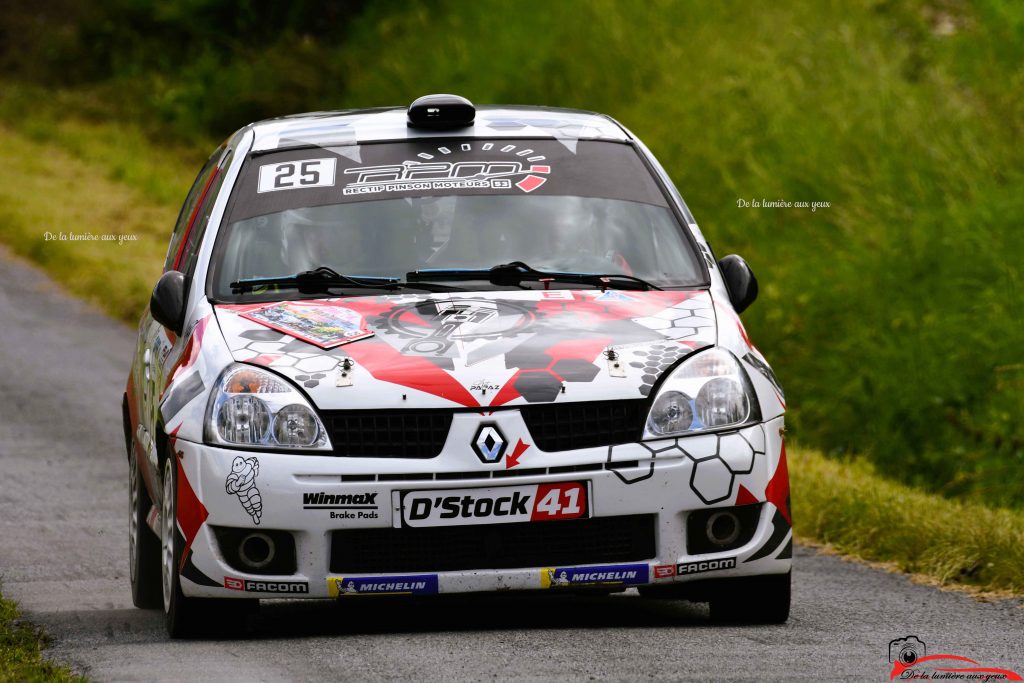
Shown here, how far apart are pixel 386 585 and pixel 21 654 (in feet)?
3.74

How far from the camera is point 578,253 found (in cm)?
703

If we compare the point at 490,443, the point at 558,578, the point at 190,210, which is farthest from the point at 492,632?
the point at 190,210

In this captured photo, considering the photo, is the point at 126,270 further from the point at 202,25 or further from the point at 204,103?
the point at 202,25

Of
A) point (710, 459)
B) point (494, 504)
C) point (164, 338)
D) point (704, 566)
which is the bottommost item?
point (704, 566)

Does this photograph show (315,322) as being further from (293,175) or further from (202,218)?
(202,218)

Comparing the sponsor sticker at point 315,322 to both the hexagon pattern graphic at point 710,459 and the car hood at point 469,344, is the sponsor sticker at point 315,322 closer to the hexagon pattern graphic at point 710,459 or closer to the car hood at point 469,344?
the car hood at point 469,344

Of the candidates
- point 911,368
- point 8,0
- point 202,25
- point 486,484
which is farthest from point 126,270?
point 8,0

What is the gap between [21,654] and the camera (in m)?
6.07

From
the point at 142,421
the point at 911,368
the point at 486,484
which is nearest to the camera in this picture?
the point at 486,484

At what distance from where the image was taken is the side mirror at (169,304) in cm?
682

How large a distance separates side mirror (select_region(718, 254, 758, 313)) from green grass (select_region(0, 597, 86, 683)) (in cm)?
260

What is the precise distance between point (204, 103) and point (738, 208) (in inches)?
617

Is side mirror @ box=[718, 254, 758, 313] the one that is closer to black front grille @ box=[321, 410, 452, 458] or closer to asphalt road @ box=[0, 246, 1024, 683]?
asphalt road @ box=[0, 246, 1024, 683]

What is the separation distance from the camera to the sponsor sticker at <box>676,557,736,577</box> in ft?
20.2
